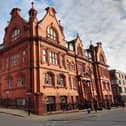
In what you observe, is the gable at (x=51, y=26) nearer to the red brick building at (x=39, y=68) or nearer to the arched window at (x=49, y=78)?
the red brick building at (x=39, y=68)

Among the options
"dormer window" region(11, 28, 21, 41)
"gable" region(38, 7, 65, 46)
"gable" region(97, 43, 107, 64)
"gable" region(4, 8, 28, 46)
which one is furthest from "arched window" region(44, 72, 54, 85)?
"gable" region(97, 43, 107, 64)

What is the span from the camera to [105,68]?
A: 57.8 metres

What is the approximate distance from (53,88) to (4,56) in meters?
12.4

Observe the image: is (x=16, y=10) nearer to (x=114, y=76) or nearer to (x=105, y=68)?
(x=105, y=68)

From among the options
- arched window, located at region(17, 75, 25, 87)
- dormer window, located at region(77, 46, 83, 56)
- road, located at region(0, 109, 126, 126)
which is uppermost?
dormer window, located at region(77, 46, 83, 56)

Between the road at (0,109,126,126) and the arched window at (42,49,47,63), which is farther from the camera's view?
the arched window at (42,49,47,63)

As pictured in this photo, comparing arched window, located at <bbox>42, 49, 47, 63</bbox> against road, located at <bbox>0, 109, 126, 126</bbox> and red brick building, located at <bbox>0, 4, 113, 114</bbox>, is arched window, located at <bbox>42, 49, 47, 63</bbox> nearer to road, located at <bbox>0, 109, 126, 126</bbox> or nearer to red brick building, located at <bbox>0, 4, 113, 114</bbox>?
red brick building, located at <bbox>0, 4, 113, 114</bbox>

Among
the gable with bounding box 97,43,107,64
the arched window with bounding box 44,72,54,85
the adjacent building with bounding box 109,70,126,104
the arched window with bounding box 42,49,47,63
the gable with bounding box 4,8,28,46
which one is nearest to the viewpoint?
the arched window with bounding box 44,72,54,85

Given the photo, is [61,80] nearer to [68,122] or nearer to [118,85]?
[68,122]

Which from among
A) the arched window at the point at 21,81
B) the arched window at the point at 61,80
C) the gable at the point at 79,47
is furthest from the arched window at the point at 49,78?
the gable at the point at 79,47

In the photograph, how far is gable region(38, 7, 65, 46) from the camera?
32.7 m

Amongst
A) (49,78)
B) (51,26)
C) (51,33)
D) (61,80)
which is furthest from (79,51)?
(49,78)

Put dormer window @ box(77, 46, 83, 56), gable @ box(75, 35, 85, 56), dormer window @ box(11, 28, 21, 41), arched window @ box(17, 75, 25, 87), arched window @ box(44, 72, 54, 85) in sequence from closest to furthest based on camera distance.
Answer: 1. arched window @ box(17, 75, 25, 87)
2. arched window @ box(44, 72, 54, 85)
3. dormer window @ box(11, 28, 21, 41)
4. gable @ box(75, 35, 85, 56)
5. dormer window @ box(77, 46, 83, 56)

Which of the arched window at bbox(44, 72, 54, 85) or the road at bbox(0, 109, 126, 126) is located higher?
the arched window at bbox(44, 72, 54, 85)
